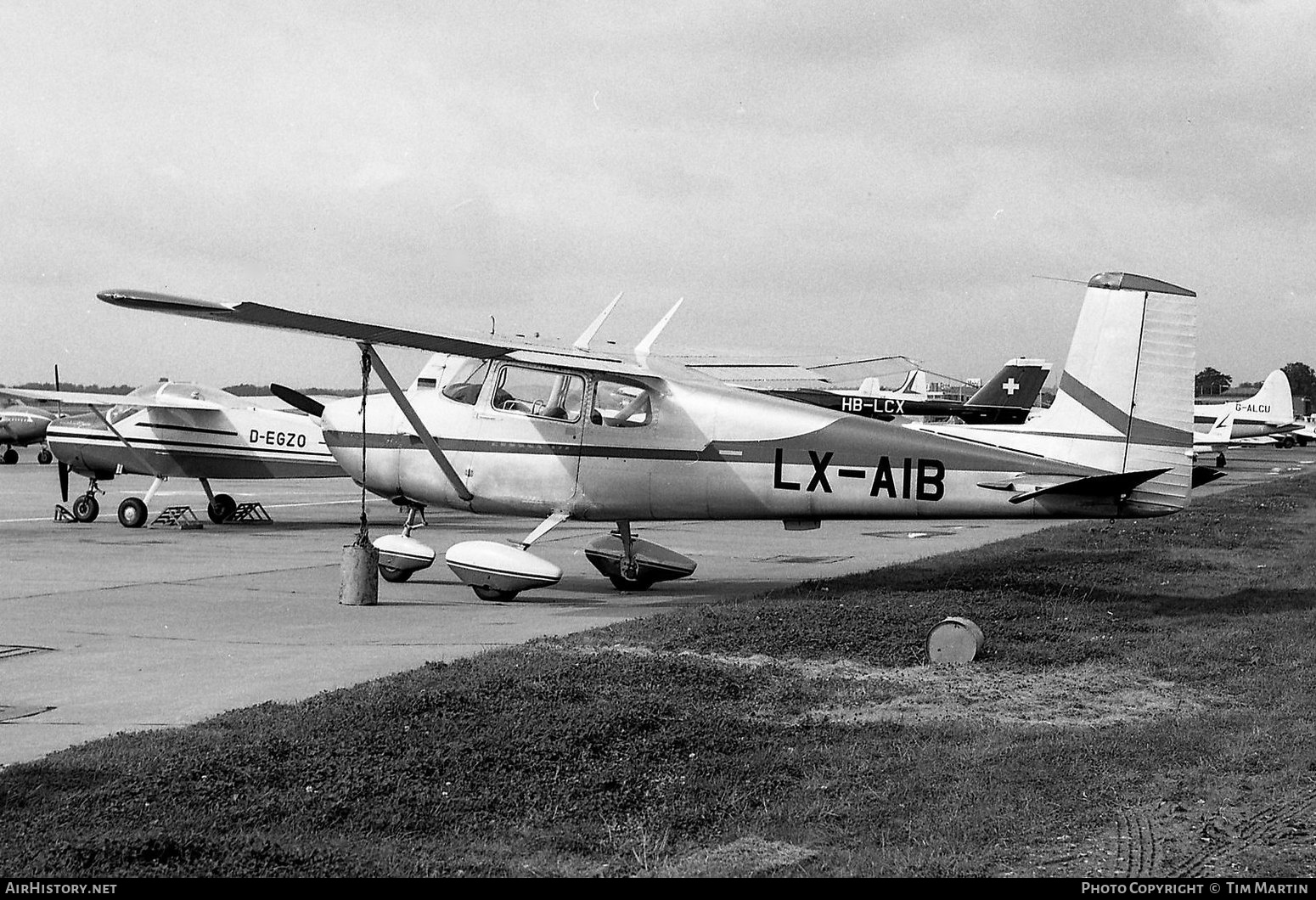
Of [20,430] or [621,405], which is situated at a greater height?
[621,405]

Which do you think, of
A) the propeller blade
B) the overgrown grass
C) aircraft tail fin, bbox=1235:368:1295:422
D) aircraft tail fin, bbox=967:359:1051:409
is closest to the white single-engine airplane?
the propeller blade

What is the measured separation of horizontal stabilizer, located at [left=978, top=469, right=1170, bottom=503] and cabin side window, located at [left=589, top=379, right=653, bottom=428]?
353 cm

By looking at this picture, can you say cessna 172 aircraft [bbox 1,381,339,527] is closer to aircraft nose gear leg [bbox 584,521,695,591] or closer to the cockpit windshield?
the cockpit windshield

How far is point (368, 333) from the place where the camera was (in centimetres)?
1143

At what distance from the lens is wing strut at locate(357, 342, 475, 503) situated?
11961 mm

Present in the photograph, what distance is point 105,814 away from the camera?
476 cm

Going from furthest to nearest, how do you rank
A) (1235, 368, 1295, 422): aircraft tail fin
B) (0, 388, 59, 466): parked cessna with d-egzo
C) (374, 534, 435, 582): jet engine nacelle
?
(1235, 368, 1295, 422): aircraft tail fin < (0, 388, 59, 466): parked cessna with d-egzo < (374, 534, 435, 582): jet engine nacelle

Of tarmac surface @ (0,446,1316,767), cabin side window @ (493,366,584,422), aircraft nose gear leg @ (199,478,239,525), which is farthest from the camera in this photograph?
aircraft nose gear leg @ (199,478,239,525)

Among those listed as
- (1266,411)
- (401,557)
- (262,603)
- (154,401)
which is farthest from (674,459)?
(1266,411)

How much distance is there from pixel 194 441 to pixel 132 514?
5.37 ft

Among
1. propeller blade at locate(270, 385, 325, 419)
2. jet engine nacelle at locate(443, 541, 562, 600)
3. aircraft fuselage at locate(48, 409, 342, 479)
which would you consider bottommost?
jet engine nacelle at locate(443, 541, 562, 600)

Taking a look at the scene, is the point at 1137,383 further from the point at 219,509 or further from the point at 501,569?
the point at 219,509

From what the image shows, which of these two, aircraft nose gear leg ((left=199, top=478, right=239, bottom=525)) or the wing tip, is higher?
the wing tip
